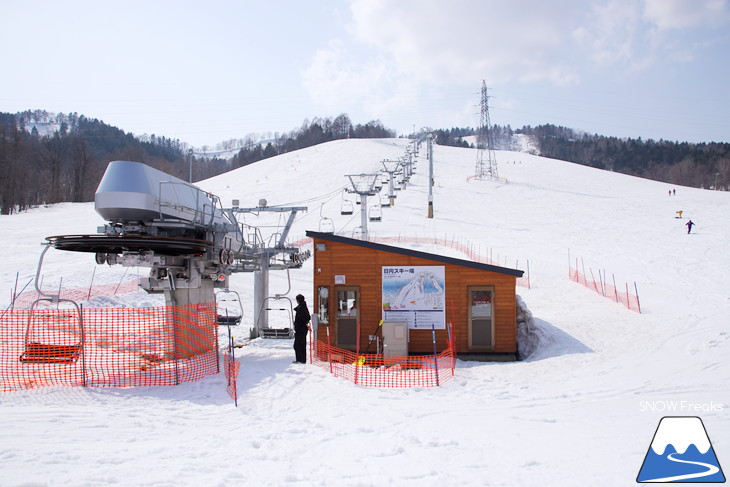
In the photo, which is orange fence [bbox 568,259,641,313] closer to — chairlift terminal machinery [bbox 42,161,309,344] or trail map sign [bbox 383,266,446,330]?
trail map sign [bbox 383,266,446,330]

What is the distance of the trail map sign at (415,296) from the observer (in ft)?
51.4

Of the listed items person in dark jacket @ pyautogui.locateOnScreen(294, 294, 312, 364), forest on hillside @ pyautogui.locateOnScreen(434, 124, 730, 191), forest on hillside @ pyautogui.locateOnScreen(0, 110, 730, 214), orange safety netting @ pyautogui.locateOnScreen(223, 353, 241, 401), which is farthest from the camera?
forest on hillside @ pyautogui.locateOnScreen(434, 124, 730, 191)

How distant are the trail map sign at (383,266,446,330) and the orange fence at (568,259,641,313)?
30.9 ft

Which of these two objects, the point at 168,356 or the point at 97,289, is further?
the point at 97,289

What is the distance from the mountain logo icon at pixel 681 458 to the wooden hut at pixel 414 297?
7.79 m

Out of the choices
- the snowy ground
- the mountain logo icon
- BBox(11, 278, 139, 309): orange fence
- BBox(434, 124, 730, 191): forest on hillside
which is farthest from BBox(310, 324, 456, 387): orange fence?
BBox(434, 124, 730, 191): forest on hillside

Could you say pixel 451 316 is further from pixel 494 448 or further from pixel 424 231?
pixel 424 231

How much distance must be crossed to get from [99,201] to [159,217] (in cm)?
138

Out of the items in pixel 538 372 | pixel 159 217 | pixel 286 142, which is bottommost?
pixel 538 372

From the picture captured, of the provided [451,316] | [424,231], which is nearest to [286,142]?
[424,231]

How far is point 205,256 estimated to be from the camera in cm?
1516

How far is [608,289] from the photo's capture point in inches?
1011

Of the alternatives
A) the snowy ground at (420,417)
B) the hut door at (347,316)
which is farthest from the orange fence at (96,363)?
the hut door at (347,316)

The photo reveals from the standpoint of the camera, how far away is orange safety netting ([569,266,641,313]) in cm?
2168
